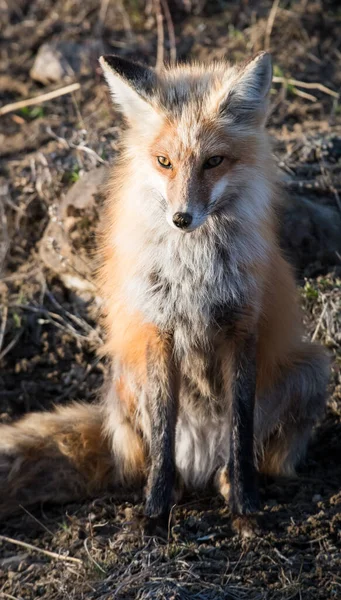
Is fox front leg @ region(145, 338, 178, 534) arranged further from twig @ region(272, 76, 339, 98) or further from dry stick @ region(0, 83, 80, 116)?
dry stick @ region(0, 83, 80, 116)

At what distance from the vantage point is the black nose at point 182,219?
125 inches

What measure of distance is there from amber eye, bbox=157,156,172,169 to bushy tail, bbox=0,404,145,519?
5.20ft

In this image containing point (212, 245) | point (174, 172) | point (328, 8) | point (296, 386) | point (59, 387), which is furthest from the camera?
point (328, 8)

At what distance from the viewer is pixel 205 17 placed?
7.19 m

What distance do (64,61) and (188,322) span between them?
4175mm

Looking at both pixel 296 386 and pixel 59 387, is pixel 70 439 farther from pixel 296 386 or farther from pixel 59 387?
pixel 296 386

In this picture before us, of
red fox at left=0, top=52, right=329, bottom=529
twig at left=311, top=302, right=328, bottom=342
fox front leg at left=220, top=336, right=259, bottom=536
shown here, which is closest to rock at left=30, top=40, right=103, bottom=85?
red fox at left=0, top=52, right=329, bottom=529

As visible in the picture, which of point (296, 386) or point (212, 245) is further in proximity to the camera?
point (296, 386)

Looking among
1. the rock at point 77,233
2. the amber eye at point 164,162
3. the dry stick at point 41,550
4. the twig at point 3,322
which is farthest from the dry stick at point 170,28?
the dry stick at point 41,550

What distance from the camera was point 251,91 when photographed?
3447mm

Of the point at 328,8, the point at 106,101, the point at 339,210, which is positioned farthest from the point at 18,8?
the point at 339,210

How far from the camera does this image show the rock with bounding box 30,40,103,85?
6.98 m

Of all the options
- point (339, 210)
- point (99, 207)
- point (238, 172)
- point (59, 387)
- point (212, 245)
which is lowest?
point (59, 387)

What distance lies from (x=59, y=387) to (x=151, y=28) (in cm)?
382
